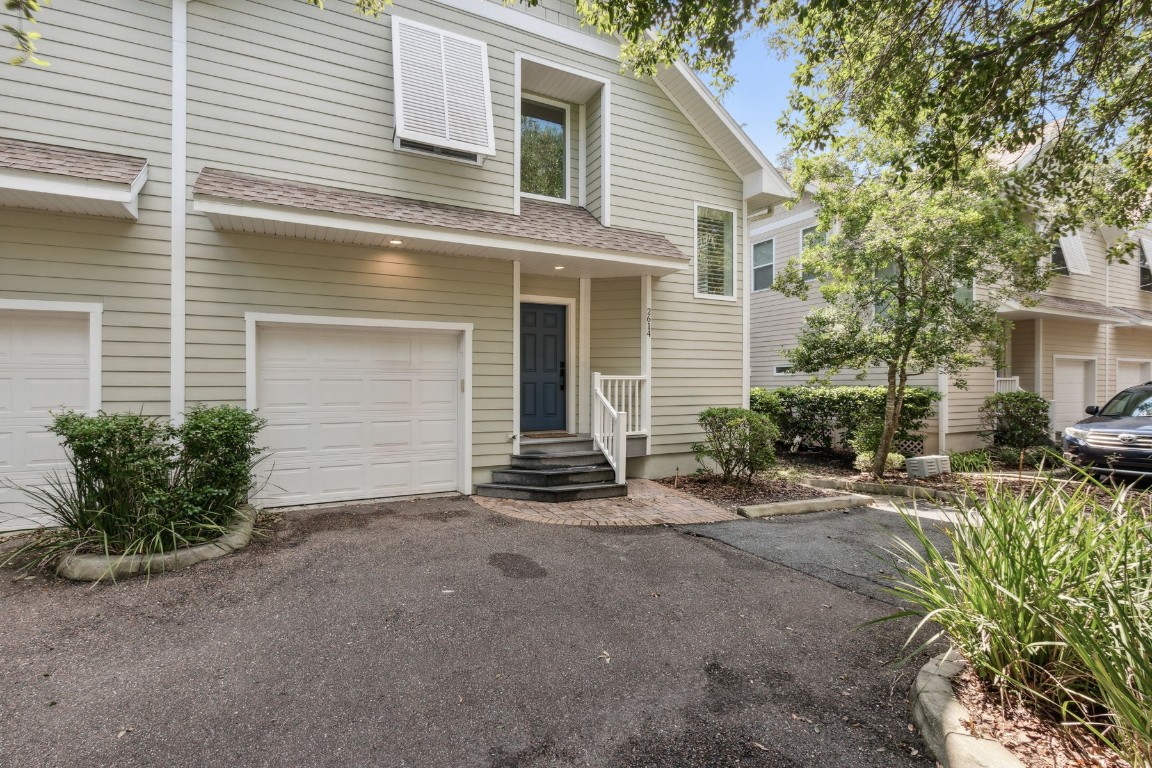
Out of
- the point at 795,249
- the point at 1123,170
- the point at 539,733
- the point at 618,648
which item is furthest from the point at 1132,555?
the point at 795,249

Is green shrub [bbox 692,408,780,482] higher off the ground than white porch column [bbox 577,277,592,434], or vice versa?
white porch column [bbox 577,277,592,434]

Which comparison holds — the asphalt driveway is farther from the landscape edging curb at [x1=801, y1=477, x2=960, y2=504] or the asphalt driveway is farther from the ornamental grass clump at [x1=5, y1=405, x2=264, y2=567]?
the landscape edging curb at [x1=801, y1=477, x2=960, y2=504]

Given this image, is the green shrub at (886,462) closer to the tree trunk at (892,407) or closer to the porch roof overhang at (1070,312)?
the tree trunk at (892,407)

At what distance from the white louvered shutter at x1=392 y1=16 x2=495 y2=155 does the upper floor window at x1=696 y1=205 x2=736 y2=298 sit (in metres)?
3.83

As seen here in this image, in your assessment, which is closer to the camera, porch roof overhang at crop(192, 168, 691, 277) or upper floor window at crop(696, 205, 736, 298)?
porch roof overhang at crop(192, 168, 691, 277)

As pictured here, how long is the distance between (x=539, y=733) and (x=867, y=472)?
351 inches

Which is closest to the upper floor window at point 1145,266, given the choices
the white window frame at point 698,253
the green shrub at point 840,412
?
the green shrub at point 840,412

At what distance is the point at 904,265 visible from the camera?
24.8 ft

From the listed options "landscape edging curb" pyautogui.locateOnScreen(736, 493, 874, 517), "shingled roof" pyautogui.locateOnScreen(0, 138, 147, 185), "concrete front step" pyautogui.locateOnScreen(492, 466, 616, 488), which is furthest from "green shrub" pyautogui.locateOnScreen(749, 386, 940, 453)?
"shingled roof" pyautogui.locateOnScreen(0, 138, 147, 185)

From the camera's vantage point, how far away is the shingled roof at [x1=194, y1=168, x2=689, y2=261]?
17.7ft

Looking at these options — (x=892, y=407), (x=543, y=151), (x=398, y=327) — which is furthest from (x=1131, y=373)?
(x=398, y=327)

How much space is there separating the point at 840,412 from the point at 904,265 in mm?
3963

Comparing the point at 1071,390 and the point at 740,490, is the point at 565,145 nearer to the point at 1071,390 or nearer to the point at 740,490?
the point at 740,490

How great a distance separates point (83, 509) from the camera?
4.32 m
